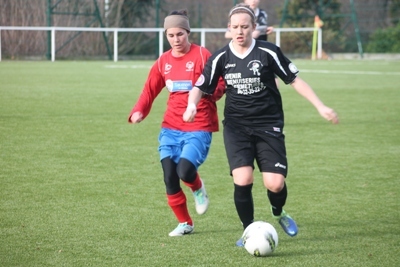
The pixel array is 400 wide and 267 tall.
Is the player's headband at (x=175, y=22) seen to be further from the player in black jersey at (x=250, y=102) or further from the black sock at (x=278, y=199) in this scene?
the black sock at (x=278, y=199)

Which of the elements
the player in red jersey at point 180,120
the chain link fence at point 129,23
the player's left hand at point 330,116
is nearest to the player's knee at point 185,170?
the player in red jersey at point 180,120

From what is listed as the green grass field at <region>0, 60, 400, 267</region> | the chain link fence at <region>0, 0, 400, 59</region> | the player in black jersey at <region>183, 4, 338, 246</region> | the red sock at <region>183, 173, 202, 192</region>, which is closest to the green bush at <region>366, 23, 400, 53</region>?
the chain link fence at <region>0, 0, 400, 59</region>

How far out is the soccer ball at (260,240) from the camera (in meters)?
5.24

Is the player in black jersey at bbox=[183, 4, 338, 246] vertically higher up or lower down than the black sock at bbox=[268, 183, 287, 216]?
higher up

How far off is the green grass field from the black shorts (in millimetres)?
591

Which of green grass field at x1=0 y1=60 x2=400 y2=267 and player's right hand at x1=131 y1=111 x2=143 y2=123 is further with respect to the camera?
player's right hand at x1=131 y1=111 x2=143 y2=123

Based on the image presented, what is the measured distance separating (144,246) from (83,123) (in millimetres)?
7033

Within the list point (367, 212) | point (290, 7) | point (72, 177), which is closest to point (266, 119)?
point (367, 212)

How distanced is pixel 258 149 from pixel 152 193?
1999 mm

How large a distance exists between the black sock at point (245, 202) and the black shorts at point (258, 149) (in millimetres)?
165

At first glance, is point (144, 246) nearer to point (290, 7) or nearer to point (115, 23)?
point (115, 23)

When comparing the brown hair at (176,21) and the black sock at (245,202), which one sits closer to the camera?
the black sock at (245,202)

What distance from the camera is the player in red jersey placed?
6.00 meters

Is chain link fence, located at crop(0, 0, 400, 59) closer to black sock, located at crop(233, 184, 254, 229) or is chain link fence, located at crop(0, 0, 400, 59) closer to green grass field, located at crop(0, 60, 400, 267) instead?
green grass field, located at crop(0, 60, 400, 267)
